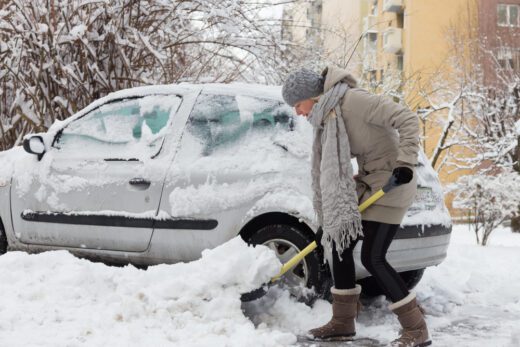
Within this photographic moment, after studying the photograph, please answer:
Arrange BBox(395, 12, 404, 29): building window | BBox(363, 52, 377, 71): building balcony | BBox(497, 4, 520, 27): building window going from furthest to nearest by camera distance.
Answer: BBox(395, 12, 404, 29): building window, BBox(497, 4, 520, 27): building window, BBox(363, 52, 377, 71): building balcony

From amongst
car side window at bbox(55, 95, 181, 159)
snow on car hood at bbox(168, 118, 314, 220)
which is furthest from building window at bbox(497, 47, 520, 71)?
snow on car hood at bbox(168, 118, 314, 220)

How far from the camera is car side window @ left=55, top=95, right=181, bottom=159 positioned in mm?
5137

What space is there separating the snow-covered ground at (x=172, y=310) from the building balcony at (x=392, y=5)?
30401 mm

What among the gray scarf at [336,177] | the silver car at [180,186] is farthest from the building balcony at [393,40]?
the gray scarf at [336,177]

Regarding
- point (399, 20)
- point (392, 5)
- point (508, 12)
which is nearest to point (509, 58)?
point (508, 12)

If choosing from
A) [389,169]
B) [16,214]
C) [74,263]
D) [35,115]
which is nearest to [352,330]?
[389,169]

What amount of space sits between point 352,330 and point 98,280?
66.1 inches

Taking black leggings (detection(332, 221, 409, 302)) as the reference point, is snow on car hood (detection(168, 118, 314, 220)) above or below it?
above

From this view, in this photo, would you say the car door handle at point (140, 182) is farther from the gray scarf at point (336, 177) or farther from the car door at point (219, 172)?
the gray scarf at point (336, 177)

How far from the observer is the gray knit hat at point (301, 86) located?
156 inches

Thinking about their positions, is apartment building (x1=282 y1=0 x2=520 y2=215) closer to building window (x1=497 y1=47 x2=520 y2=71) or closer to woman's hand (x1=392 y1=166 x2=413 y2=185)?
building window (x1=497 y1=47 x2=520 y2=71)

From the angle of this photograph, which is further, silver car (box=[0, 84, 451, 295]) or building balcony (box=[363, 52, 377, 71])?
building balcony (box=[363, 52, 377, 71])

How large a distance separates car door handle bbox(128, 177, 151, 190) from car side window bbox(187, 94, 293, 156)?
0.46 meters

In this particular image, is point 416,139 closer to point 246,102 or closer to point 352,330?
point 352,330
